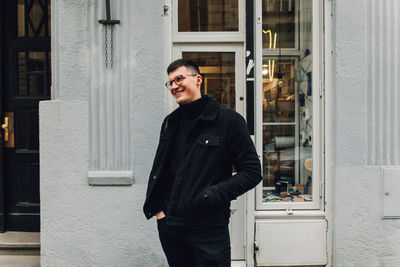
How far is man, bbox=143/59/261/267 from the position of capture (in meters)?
2.19

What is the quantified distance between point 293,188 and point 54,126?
2923 millimetres

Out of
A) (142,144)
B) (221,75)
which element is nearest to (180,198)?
(142,144)

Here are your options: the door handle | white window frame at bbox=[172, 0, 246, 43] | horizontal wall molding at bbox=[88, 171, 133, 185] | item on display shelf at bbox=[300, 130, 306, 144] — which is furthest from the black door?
item on display shelf at bbox=[300, 130, 306, 144]

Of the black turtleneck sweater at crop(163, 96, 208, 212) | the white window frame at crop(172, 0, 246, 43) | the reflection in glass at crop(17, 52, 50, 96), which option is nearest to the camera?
the black turtleneck sweater at crop(163, 96, 208, 212)

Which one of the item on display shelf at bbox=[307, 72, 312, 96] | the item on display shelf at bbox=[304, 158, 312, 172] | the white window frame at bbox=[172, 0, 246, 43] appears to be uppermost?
the white window frame at bbox=[172, 0, 246, 43]

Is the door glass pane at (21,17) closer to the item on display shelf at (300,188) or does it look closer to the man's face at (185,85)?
the man's face at (185,85)

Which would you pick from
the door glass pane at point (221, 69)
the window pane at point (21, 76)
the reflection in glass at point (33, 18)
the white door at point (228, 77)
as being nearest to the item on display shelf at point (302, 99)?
the white door at point (228, 77)

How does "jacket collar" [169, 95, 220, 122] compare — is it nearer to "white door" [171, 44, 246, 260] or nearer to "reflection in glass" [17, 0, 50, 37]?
"white door" [171, 44, 246, 260]

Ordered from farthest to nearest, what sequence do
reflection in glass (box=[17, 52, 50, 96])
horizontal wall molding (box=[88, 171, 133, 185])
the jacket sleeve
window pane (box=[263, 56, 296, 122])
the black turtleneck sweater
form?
reflection in glass (box=[17, 52, 50, 96])
window pane (box=[263, 56, 296, 122])
horizontal wall molding (box=[88, 171, 133, 185])
the black turtleneck sweater
the jacket sleeve

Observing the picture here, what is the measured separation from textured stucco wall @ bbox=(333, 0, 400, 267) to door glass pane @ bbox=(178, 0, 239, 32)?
1176 millimetres

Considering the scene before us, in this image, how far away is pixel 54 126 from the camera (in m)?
3.74

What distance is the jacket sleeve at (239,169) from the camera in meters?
2.16

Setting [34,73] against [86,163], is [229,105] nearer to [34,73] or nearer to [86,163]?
[86,163]

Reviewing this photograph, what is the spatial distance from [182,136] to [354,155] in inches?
94.6
